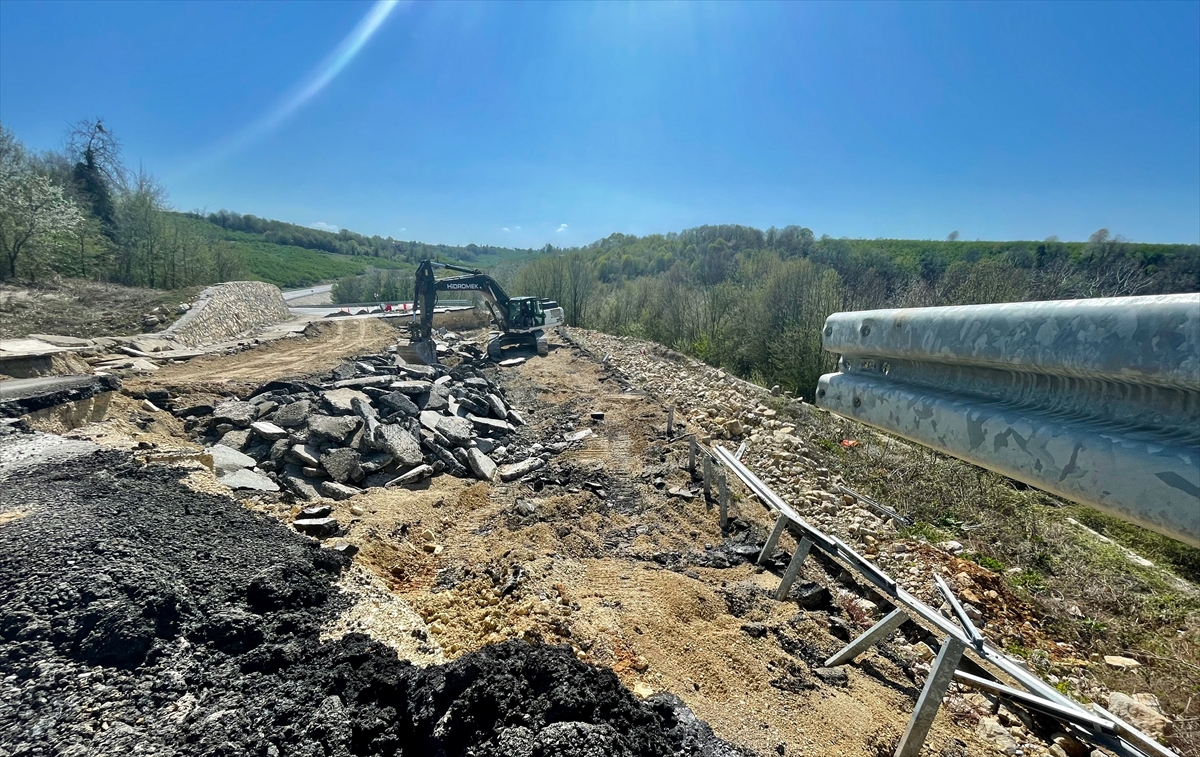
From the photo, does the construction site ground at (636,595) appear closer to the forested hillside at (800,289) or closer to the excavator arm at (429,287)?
the excavator arm at (429,287)

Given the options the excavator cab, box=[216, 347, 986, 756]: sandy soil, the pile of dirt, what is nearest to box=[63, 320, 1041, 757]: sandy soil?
box=[216, 347, 986, 756]: sandy soil

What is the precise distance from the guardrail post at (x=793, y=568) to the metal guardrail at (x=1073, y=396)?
344 cm

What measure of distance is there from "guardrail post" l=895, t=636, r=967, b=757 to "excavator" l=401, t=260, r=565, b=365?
605 inches

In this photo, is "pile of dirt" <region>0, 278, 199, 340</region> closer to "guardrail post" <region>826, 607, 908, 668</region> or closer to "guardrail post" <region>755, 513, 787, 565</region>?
"guardrail post" <region>755, 513, 787, 565</region>

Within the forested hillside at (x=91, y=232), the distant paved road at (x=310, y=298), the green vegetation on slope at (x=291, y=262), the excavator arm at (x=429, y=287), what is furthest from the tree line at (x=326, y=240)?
the excavator arm at (x=429, y=287)

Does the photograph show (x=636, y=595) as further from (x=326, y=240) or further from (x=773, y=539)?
(x=326, y=240)

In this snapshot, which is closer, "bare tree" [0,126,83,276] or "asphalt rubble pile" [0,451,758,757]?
"asphalt rubble pile" [0,451,758,757]

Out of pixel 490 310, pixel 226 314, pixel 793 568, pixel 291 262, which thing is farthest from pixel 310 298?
pixel 793 568

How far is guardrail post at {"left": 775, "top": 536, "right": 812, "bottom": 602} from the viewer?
15.9 ft

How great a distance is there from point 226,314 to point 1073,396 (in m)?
26.8

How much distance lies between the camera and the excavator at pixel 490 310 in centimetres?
1669

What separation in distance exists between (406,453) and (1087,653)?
31.3 ft

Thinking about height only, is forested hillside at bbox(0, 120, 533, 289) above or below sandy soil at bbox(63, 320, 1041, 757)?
above

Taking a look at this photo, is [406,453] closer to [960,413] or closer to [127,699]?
[127,699]
